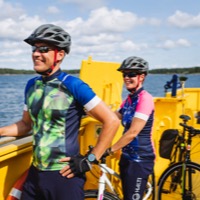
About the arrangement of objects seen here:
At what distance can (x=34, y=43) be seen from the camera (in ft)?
7.68

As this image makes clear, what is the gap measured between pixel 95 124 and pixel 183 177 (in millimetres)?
1180

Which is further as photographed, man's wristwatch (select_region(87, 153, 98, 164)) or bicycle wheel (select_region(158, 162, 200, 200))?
bicycle wheel (select_region(158, 162, 200, 200))

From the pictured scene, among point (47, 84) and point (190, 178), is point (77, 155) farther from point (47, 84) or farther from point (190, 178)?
point (190, 178)

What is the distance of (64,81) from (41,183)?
0.69 m

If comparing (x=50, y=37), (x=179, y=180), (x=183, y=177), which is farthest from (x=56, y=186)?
(x=179, y=180)

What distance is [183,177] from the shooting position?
4.05 meters

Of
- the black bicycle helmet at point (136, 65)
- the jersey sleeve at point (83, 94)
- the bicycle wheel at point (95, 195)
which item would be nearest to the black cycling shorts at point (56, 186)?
the jersey sleeve at point (83, 94)

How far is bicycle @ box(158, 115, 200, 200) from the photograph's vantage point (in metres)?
4.04

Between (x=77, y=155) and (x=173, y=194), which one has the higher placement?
(x=77, y=155)

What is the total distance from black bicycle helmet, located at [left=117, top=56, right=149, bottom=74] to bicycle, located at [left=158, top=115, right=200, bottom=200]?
1069 millimetres

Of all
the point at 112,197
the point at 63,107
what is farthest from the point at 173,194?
the point at 63,107

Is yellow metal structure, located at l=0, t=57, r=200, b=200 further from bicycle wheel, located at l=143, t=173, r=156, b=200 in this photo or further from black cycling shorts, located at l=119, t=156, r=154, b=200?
black cycling shorts, located at l=119, t=156, r=154, b=200

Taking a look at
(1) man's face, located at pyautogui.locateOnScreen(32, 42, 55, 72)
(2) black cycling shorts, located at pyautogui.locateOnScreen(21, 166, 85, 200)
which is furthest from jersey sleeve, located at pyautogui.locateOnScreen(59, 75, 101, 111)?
(2) black cycling shorts, located at pyautogui.locateOnScreen(21, 166, 85, 200)

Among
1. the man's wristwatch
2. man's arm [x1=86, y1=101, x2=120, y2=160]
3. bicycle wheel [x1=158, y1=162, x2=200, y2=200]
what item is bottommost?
bicycle wheel [x1=158, y1=162, x2=200, y2=200]
